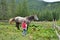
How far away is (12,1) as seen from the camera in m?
61.4

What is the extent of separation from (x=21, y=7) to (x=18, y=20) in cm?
4150

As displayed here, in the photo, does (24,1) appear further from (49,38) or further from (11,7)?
(49,38)

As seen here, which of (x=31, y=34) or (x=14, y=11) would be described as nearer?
(x=31, y=34)

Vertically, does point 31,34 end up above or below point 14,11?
above

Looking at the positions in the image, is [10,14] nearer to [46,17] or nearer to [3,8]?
[3,8]

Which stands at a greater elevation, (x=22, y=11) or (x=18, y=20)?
(x=18, y=20)

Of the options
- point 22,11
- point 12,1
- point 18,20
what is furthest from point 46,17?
point 18,20

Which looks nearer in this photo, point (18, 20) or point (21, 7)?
point (18, 20)

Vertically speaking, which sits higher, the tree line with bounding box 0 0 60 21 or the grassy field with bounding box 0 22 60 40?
the grassy field with bounding box 0 22 60 40

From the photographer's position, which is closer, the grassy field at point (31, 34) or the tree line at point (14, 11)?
the grassy field at point (31, 34)

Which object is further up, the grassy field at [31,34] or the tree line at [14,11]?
the grassy field at [31,34]

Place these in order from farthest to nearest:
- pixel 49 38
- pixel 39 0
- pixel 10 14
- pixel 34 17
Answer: pixel 39 0 < pixel 10 14 < pixel 34 17 < pixel 49 38

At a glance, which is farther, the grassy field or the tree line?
the tree line

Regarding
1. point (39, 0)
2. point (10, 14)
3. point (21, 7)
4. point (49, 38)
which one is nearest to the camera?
point (49, 38)
